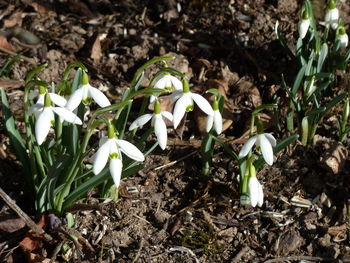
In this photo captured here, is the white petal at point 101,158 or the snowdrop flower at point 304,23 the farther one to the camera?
the snowdrop flower at point 304,23

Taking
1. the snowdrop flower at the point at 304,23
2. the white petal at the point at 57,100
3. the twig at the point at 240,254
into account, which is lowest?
the twig at the point at 240,254

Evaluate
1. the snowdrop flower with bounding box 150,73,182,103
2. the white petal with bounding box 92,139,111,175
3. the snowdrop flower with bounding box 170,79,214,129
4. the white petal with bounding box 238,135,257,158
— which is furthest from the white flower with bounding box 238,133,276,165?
the white petal with bounding box 92,139,111,175

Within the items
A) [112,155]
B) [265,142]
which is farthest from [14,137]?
[265,142]

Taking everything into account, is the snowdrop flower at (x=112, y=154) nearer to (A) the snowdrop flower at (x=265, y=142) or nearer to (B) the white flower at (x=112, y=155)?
(B) the white flower at (x=112, y=155)

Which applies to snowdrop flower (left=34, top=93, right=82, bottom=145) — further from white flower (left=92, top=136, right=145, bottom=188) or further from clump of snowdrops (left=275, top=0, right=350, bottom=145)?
clump of snowdrops (left=275, top=0, right=350, bottom=145)

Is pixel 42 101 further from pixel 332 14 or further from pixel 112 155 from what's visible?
pixel 332 14

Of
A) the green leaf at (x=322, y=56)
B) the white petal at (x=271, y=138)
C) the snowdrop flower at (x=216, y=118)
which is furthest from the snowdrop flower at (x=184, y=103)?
the green leaf at (x=322, y=56)

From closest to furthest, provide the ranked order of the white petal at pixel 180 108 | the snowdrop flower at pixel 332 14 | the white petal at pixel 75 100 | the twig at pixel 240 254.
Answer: the white petal at pixel 75 100 → the white petal at pixel 180 108 → the twig at pixel 240 254 → the snowdrop flower at pixel 332 14
